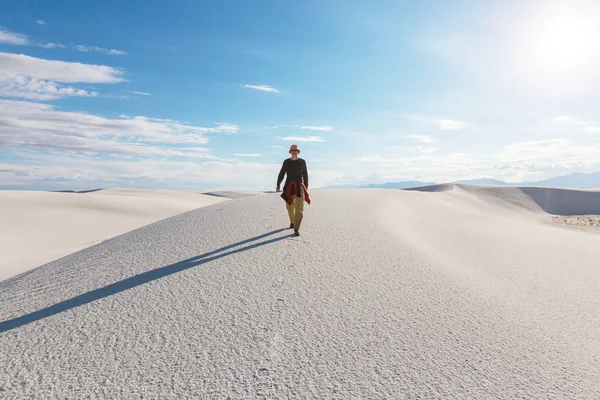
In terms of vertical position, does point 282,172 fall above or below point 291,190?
above

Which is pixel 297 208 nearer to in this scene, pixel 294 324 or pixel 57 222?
pixel 294 324

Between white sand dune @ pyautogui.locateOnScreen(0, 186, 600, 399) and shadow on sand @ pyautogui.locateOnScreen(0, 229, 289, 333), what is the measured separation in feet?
0.12

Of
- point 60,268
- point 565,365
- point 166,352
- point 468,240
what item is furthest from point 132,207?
point 565,365

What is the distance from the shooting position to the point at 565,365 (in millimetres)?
3771

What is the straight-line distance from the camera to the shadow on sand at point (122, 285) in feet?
14.7

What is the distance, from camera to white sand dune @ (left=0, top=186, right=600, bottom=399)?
3.25m

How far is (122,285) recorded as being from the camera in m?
5.40

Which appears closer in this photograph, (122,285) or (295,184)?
(122,285)

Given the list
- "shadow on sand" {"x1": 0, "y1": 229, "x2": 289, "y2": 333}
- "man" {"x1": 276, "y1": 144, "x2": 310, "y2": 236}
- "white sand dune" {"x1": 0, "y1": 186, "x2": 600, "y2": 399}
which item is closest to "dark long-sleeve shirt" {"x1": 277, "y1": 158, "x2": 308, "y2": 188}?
"man" {"x1": 276, "y1": 144, "x2": 310, "y2": 236}

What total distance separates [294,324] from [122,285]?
299 centimetres

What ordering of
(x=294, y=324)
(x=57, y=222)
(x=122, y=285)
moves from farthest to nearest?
1. (x=57, y=222)
2. (x=122, y=285)
3. (x=294, y=324)

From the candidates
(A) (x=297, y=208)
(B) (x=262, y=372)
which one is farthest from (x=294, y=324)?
(A) (x=297, y=208)

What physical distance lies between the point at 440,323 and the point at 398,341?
85cm

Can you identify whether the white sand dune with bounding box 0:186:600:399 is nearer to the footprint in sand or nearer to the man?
the footprint in sand
